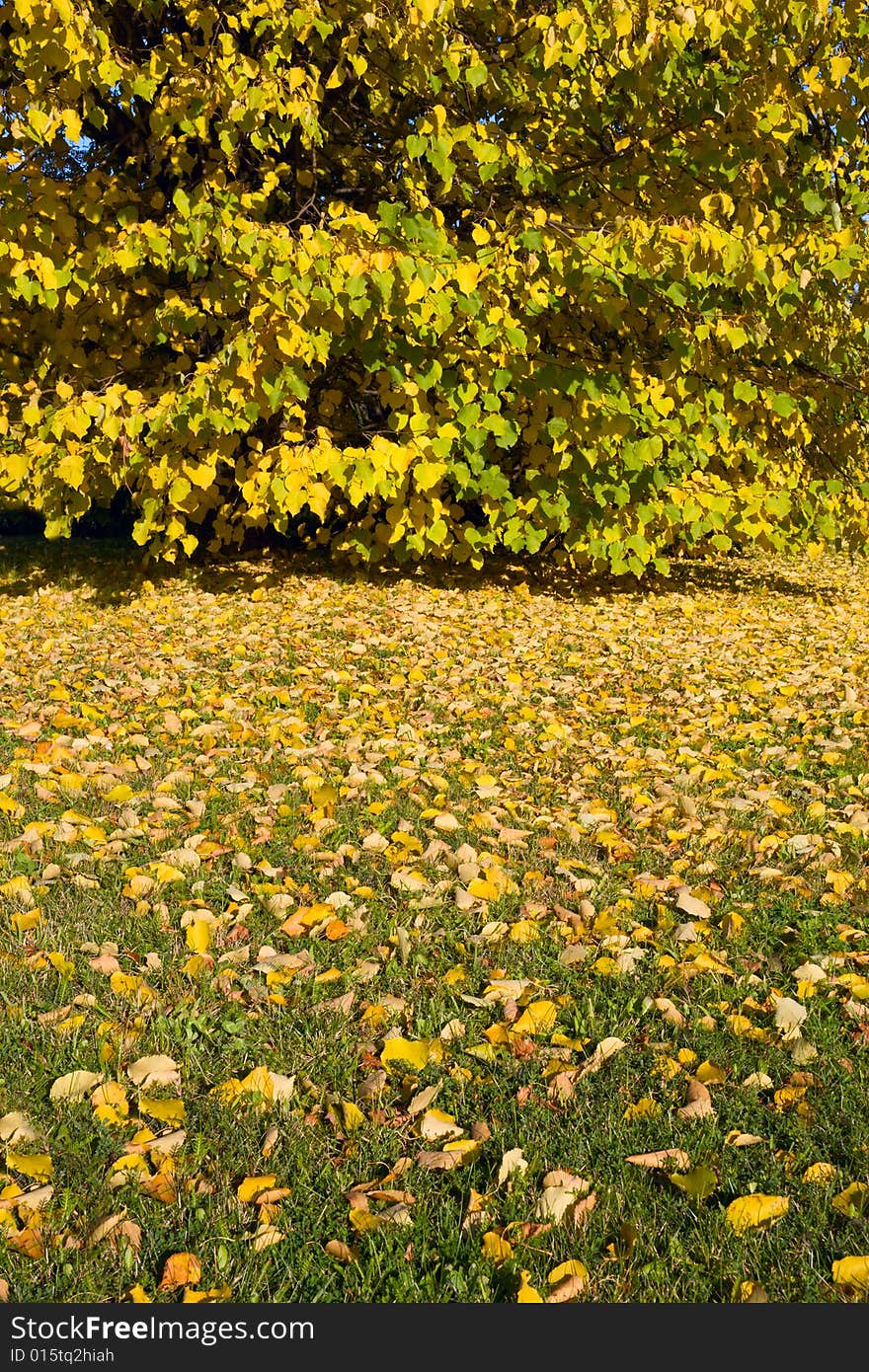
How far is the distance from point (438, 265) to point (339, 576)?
3.00 metres

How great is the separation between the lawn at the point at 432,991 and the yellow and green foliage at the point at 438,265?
6.79 feet

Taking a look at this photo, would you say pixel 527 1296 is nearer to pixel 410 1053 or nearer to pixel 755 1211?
pixel 755 1211

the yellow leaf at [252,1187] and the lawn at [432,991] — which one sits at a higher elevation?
the lawn at [432,991]

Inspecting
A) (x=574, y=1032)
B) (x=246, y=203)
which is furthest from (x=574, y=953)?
(x=246, y=203)

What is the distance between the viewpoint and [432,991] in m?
2.62

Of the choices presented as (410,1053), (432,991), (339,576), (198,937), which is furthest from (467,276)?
(410,1053)

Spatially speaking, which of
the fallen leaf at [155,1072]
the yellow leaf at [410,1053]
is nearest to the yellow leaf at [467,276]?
the yellow leaf at [410,1053]

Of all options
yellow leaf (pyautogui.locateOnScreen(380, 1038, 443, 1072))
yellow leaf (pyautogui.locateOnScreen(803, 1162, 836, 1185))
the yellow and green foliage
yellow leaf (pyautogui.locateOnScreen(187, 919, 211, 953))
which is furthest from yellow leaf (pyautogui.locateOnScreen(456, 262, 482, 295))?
yellow leaf (pyautogui.locateOnScreen(803, 1162, 836, 1185))

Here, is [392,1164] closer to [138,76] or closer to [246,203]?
[246,203]

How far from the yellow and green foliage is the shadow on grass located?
63 cm

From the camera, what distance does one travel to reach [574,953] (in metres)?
2.77

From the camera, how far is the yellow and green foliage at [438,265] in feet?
19.2

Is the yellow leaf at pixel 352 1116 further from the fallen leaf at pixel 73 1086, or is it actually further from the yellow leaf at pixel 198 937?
the yellow leaf at pixel 198 937

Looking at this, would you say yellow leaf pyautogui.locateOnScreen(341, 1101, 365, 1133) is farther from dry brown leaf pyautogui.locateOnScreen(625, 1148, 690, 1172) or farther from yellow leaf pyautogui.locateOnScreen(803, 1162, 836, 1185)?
yellow leaf pyautogui.locateOnScreen(803, 1162, 836, 1185)
